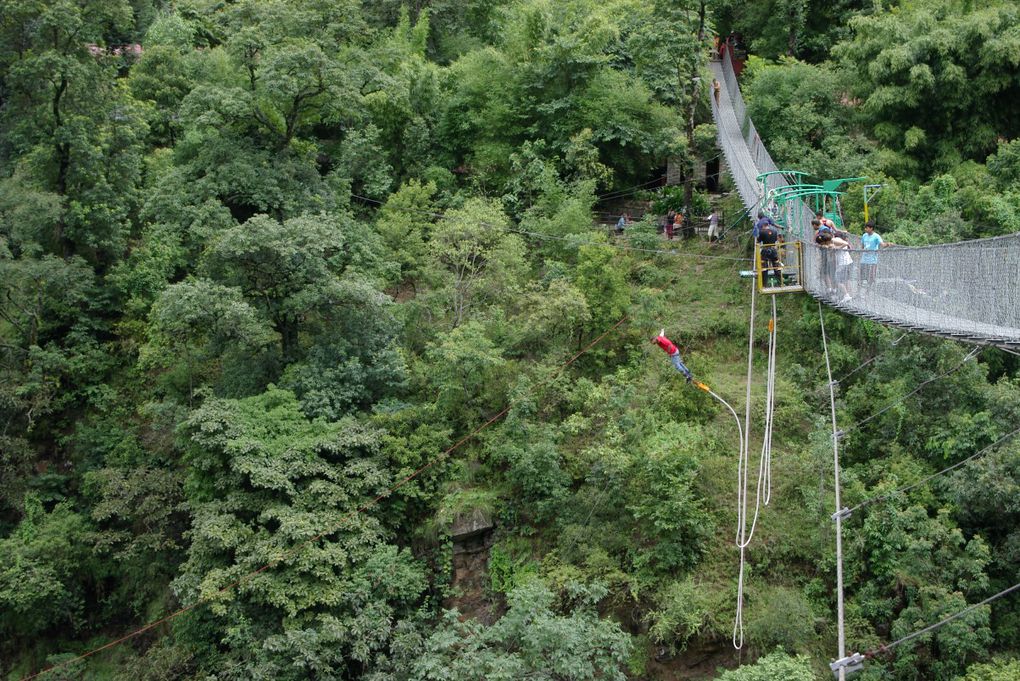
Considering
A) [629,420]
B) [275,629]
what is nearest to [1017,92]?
[629,420]

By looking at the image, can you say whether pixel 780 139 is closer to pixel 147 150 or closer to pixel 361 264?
pixel 361 264

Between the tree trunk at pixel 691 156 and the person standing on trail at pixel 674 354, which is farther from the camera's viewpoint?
the tree trunk at pixel 691 156

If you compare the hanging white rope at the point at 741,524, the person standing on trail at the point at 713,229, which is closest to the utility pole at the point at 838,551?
the hanging white rope at the point at 741,524

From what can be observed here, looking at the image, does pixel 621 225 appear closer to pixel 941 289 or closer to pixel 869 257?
pixel 869 257

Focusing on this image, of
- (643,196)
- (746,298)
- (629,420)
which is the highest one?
(643,196)

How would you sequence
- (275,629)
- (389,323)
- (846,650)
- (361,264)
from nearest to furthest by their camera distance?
1. (846,650)
2. (275,629)
3. (389,323)
4. (361,264)

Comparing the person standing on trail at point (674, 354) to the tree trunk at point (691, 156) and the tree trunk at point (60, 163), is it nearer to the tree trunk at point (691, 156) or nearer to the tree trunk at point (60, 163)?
the tree trunk at point (691, 156)

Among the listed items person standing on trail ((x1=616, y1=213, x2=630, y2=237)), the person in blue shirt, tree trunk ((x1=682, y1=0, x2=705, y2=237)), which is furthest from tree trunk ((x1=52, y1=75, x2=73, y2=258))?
the person in blue shirt
